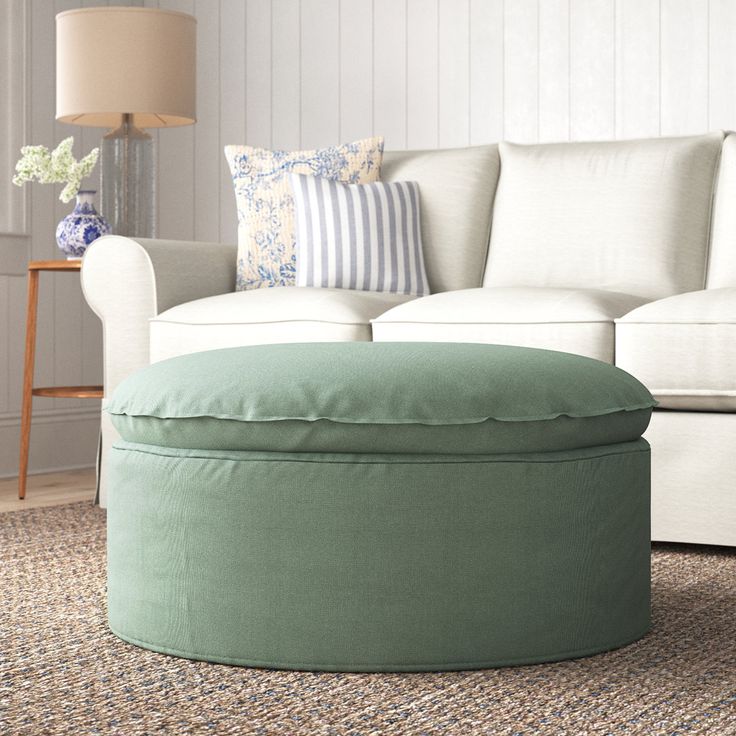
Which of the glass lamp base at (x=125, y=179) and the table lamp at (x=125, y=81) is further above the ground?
the table lamp at (x=125, y=81)

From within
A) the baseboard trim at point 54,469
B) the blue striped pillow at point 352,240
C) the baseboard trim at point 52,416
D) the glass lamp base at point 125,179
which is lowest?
the baseboard trim at point 54,469

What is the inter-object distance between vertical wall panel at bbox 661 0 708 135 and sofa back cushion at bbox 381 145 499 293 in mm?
636

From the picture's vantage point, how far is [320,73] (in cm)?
430

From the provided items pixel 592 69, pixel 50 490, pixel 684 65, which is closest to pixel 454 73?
pixel 592 69

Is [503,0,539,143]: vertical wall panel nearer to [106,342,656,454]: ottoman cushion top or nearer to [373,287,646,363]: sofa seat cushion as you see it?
[373,287,646,363]: sofa seat cushion

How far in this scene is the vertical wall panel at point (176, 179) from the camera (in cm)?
462

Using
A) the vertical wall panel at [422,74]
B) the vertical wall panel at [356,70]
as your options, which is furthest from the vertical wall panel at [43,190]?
the vertical wall panel at [422,74]

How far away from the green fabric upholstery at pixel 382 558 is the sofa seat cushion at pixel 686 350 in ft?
2.91

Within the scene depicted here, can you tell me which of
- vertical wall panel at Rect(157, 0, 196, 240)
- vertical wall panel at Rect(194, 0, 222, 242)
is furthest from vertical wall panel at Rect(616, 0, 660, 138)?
vertical wall panel at Rect(157, 0, 196, 240)

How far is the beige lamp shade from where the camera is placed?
3518mm

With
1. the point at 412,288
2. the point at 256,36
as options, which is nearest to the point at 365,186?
the point at 412,288

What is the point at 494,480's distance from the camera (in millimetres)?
1422

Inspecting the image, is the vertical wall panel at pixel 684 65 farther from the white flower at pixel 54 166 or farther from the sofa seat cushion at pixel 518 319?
the white flower at pixel 54 166

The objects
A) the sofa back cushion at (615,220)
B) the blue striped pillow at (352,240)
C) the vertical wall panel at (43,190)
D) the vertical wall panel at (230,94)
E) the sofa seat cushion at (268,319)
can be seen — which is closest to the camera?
the sofa seat cushion at (268,319)
